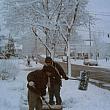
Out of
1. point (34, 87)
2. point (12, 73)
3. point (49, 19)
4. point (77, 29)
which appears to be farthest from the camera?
point (77, 29)

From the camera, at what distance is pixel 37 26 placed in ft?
83.7

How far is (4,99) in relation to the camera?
1076cm

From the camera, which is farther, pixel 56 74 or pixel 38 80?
pixel 56 74

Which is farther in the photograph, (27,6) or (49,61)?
(27,6)

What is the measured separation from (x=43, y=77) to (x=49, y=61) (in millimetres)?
1224

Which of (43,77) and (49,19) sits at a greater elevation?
(49,19)

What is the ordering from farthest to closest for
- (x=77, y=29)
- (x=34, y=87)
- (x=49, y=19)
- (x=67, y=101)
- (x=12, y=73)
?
(x=77, y=29) → (x=49, y=19) → (x=12, y=73) → (x=67, y=101) → (x=34, y=87)

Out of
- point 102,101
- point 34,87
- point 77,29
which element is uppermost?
point 77,29

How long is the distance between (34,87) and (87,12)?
1788 centimetres

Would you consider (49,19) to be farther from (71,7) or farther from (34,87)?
(34,87)

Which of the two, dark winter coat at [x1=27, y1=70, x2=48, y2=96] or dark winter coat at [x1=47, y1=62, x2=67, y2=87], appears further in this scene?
dark winter coat at [x1=47, y1=62, x2=67, y2=87]

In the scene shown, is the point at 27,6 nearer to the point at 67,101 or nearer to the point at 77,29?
the point at 77,29

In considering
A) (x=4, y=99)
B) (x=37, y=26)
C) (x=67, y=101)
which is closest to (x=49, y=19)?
(x=37, y=26)

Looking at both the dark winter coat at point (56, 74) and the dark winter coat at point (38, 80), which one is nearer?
the dark winter coat at point (38, 80)
